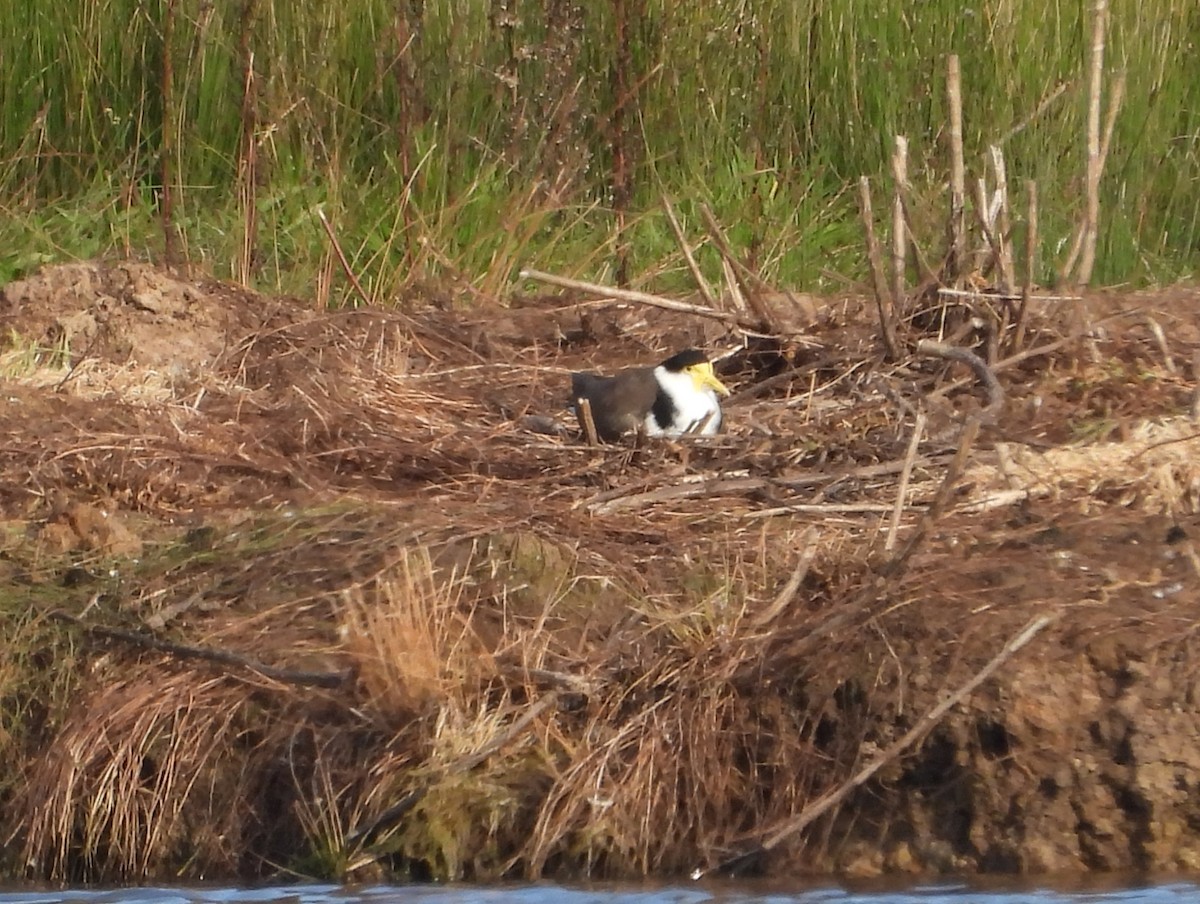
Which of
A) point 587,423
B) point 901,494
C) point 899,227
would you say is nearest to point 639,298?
point 587,423

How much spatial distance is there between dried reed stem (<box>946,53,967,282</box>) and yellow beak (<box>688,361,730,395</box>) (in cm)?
91

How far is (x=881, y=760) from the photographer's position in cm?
474

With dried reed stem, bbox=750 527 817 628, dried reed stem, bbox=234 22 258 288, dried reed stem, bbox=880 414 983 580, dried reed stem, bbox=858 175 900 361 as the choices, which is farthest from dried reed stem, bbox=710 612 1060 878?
dried reed stem, bbox=234 22 258 288

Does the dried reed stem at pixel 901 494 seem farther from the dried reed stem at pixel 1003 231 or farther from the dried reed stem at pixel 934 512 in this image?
the dried reed stem at pixel 1003 231

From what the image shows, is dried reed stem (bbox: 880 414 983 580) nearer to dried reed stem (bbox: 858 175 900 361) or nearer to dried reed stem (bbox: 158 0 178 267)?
dried reed stem (bbox: 858 175 900 361)

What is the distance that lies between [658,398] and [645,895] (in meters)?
2.19

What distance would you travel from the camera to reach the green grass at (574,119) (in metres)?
8.88

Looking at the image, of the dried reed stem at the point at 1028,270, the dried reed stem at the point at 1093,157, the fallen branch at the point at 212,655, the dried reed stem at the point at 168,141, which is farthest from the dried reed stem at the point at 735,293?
the fallen branch at the point at 212,655

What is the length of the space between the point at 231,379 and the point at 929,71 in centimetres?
389

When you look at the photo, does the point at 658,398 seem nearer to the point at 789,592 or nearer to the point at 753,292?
the point at 753,292

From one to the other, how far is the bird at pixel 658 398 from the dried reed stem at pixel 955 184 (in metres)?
0.89

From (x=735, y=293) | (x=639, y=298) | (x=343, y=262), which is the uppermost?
(x=639, y=298)

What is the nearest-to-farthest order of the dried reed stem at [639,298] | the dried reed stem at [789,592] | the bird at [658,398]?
the dried reed stem at [789,592], the bird at [658,398], the dried reed stem at [639,298]

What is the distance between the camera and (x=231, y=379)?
7.19 metres
